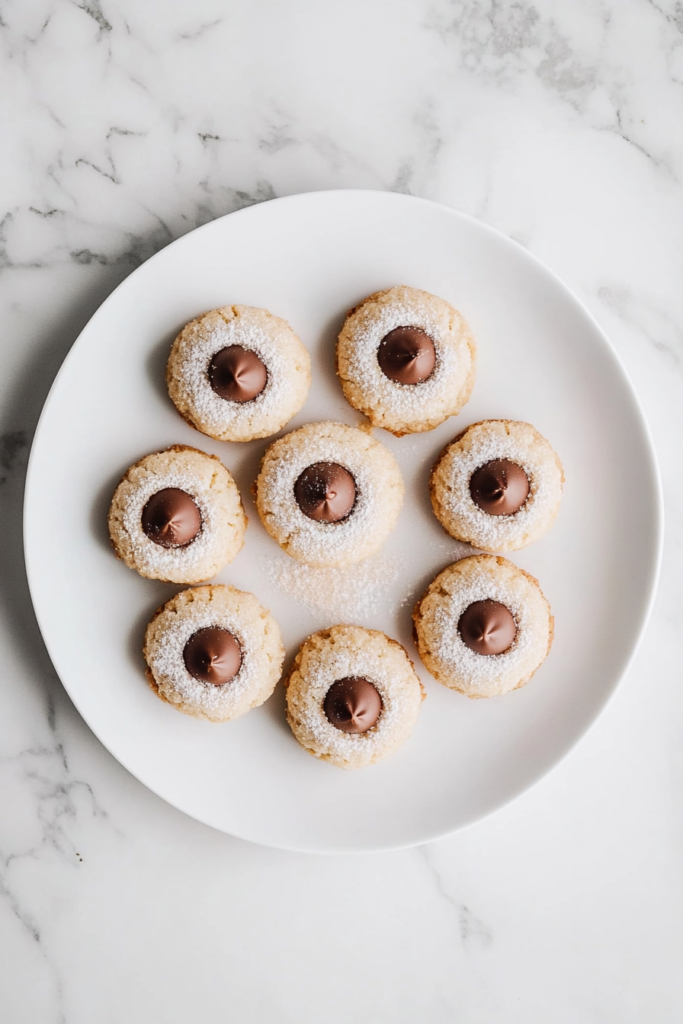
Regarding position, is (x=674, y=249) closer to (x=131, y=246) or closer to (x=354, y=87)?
(x=354, y=87)

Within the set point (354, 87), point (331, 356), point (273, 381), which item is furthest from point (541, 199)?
point (273, 381)

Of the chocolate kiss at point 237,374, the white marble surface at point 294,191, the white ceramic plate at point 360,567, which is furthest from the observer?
the white marble surface at point 294,191

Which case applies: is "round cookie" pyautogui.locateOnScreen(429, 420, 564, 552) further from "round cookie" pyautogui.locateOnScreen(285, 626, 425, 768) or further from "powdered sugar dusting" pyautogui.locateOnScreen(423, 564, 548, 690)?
"round cookie" pyautogui.locateOnScreen(285, 626, 425, 768)

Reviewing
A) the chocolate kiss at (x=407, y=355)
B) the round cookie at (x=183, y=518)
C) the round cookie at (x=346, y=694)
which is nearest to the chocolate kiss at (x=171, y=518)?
the round cookie at (x=183, y=518)

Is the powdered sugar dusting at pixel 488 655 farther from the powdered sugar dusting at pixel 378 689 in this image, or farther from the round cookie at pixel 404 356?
the round cookie at pixel 404 356

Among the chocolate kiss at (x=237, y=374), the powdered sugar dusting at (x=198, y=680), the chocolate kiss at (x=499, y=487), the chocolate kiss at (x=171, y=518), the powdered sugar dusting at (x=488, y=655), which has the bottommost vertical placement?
the powdered sugar dusting at (x=198, y=680)

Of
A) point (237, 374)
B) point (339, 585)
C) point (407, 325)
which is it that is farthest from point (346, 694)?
point (407, 325)

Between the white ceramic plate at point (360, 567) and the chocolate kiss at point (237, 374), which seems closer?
the chocolate kiss at point (237, 374)

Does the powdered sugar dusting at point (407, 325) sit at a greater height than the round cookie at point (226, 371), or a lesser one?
greater

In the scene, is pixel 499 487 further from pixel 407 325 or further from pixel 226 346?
pixel 226 346
